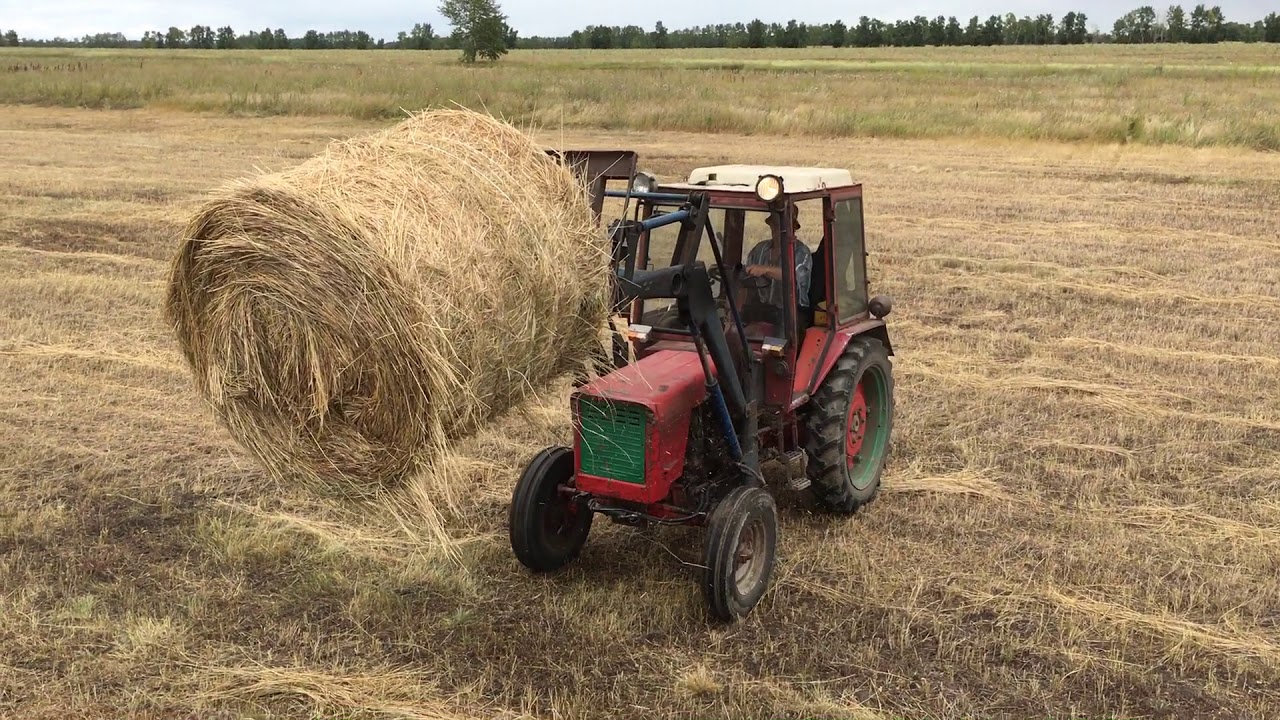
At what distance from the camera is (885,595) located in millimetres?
4938

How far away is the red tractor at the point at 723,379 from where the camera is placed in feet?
14.7

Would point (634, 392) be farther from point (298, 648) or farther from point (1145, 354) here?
point (1145, 354)

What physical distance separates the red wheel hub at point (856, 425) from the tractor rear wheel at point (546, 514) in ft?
5.09

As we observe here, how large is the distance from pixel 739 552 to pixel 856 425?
4.84 ft

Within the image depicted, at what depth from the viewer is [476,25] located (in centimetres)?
6103

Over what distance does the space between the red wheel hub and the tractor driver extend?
837 mm

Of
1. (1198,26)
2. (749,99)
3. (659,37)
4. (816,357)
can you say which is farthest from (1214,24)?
(816,357)

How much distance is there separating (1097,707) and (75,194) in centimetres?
1594

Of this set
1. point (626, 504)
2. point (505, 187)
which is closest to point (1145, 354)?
point (626, 504)

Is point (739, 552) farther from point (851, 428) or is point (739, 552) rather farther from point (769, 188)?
point (769, 188)

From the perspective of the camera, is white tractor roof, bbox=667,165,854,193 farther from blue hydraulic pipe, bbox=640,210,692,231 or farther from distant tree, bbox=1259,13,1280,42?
distant tree, bbox=1259,13,1280,42

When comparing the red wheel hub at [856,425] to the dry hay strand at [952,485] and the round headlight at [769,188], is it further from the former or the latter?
the round headlight at [769,188]

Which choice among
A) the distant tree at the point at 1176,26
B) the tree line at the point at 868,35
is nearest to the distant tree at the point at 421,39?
the tree line at the point at 868,35

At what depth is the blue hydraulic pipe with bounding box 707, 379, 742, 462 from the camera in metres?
4.52
